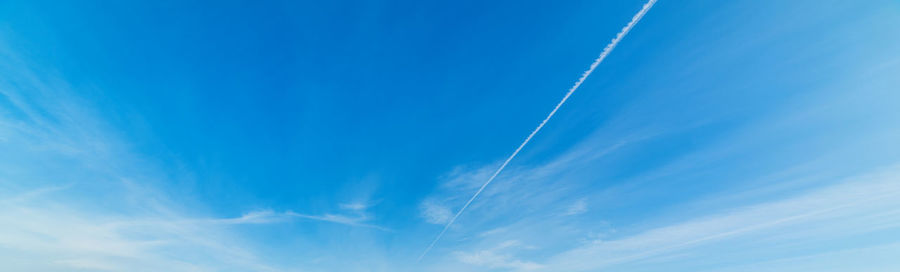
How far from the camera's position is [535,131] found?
6009 centimetres

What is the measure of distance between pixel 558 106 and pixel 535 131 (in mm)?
6250

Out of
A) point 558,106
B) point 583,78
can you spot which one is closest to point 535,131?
point 558,106

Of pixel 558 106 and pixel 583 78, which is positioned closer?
pixel 583 78

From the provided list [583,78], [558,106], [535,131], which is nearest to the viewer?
[583,78]

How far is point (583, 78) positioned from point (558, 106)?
5654mm

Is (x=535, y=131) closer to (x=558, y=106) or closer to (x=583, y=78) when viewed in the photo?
(x=558, y=106)

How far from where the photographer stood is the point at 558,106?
54.8 meters

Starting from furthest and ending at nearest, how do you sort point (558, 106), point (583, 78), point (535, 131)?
point (535, 131), point (558, 106), point (583, 78)

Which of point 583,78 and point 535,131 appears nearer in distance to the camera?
point 583,78

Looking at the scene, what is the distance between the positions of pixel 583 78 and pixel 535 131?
1190cm

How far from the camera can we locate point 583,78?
50.1 metres
